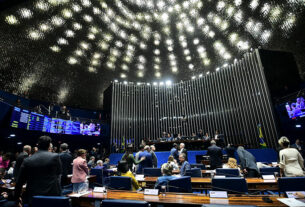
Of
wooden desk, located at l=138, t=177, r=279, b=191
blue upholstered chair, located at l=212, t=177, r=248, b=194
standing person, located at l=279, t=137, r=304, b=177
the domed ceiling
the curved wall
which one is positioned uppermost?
the domed ceiling

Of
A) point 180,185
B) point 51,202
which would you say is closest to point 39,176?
point 51,202

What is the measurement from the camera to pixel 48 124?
32.9 ft

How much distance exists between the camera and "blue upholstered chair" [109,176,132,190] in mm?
2805

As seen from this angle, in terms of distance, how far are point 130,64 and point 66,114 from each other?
19.3 feet

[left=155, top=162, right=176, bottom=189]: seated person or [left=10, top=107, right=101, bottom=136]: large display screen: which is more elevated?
[left=10, top=107, right=101, bottom=136]: large display screen

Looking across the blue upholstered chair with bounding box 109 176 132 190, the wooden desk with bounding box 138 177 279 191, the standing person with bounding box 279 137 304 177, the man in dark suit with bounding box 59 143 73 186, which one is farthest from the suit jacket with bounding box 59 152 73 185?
the standing person with bounding box 279 137 304 177

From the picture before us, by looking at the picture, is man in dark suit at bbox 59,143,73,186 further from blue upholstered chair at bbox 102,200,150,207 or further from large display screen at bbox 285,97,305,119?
large display screen at bbox 285,97,305,119

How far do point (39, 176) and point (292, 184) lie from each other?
3.13 meters

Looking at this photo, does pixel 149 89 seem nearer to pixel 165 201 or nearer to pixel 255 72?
pixel 255 72

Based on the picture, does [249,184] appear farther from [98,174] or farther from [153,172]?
[98,174]

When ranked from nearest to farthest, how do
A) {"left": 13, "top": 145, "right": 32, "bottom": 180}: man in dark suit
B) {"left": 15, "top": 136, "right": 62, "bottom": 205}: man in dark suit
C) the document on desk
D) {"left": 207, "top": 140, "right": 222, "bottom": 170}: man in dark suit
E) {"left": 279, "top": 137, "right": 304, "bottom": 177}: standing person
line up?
the document on desk, {"left": 15, "top": 136, "right": 62, "bottom": 205}: man in dark suit, {"left": 279, "top": 137, "right": 304, "bottom": 177}: standing person, {"left": 13, "top": 145, "right": 32, "bottom": 180}: man in dark suit, {"left": 207, "top": 140, "right": 222, "bottom": 170}: man in dark suit

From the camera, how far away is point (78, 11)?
9078mm

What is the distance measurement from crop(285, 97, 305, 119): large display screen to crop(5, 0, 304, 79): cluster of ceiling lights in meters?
Answer: 3.66

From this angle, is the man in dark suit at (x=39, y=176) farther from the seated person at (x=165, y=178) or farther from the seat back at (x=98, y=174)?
the seat back at (x=98, y=174)
